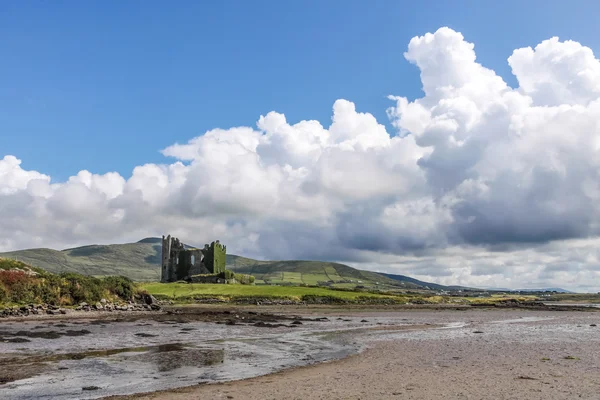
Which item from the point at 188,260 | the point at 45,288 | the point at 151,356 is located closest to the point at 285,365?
the point at 151,356

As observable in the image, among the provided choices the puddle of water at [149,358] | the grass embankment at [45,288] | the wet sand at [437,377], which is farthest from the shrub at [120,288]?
the wet sand at [437,377]

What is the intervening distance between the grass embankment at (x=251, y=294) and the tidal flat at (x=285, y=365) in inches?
1877

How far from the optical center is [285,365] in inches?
695

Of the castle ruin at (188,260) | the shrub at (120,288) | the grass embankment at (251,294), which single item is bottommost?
the grass embankment at (251,294)

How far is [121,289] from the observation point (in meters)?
55.9

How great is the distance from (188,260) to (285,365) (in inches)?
4157

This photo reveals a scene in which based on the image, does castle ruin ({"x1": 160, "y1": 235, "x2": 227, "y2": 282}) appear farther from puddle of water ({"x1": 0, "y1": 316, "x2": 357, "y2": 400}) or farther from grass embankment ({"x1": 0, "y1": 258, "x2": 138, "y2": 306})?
puddle of water ({"x1": 0, "y1": 316, "x2": 357, "y2": 400})

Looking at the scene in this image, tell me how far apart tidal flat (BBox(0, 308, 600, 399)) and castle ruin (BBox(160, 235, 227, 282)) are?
87.3 metres

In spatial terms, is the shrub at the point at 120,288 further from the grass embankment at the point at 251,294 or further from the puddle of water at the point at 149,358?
the puddle of water at the point at 149,358

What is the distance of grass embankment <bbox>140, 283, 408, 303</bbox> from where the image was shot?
7650cm

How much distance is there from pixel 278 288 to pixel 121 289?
35.3 metres

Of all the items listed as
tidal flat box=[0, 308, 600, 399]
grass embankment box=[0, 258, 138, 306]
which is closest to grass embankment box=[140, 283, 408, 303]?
grass embankment box=[0, 258, 138, 306]

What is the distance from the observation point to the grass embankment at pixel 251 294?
76.5m

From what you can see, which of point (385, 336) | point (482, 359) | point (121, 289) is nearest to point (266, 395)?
point (482, 359)
